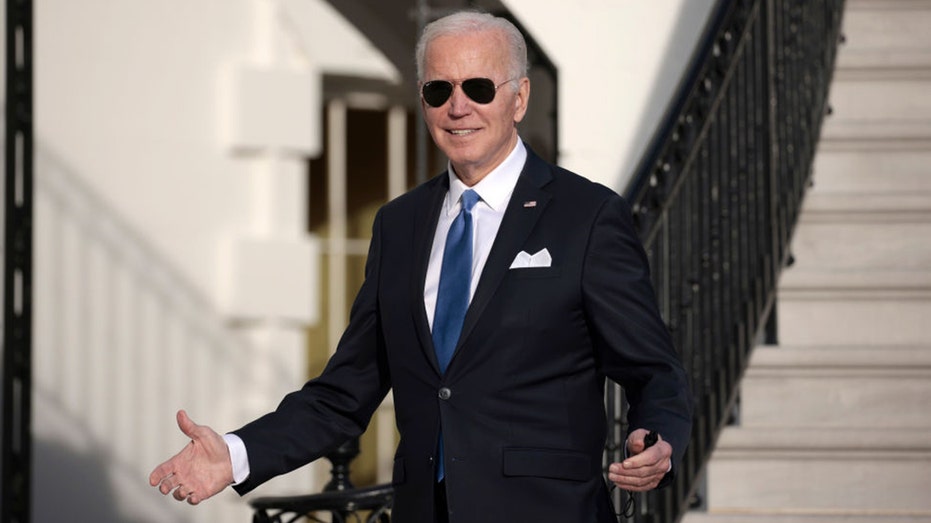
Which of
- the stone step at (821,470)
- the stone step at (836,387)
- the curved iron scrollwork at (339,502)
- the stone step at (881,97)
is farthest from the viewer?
the stone step at (881,97)

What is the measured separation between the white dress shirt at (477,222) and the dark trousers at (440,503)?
0.26 m

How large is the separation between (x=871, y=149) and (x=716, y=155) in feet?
3.03

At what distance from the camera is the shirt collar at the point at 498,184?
2.73 meters

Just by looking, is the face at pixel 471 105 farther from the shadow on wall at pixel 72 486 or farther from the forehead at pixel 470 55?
the shadow on wall at pixel 72 486

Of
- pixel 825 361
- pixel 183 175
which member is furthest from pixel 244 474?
pixel 183 175

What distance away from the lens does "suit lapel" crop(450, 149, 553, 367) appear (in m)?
2.61

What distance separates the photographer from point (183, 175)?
24.8 ft

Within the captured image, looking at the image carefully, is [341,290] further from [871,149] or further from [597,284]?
[597,284]

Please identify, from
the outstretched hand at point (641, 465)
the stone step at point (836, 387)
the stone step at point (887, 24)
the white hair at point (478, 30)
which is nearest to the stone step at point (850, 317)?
the stone step at point (836, 387)

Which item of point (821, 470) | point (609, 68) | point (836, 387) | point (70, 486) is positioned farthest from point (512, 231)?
point (609, 68)

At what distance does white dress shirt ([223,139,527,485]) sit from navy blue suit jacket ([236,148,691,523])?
2 centimetres

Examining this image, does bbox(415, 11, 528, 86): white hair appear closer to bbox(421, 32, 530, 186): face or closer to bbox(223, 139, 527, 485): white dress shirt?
bbox(421, 32, 530, 186): face

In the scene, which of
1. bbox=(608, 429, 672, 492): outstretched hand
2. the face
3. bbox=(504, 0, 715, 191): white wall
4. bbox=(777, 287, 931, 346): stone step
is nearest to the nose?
the face

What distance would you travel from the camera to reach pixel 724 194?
17.9 ft
